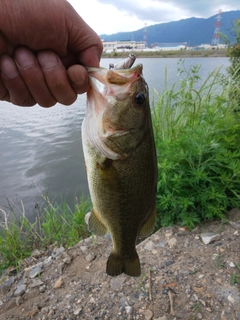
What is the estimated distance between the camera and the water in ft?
20.4

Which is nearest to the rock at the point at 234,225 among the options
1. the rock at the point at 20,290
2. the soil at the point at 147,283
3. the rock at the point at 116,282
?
the soil at the point at 147,283

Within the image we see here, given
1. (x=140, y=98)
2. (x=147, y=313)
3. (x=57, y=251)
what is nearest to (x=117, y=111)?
(x=140, y=98)

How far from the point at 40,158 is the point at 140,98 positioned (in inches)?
278

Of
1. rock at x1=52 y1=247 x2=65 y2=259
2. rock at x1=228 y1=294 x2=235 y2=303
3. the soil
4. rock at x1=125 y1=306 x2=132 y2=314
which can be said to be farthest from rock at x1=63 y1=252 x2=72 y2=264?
rock at x1=228 y1=294 x2=235 y2=303

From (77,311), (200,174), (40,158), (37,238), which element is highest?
(200,174)

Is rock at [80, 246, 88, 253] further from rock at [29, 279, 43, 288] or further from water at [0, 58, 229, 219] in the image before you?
water at [0, 58, 229, 219]

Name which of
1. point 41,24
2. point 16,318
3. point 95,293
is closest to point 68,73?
point 41,24

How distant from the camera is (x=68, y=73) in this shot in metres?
1.56

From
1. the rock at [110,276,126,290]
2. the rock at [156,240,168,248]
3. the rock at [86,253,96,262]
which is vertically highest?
the rock at [156,240,168,248]

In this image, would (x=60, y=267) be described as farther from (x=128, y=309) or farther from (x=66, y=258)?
(x=128, y=309)

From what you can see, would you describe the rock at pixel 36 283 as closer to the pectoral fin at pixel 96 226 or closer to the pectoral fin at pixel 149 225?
the pectoral fin at pixel 96 226

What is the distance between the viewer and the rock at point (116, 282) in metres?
2.68

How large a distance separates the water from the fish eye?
367 centimetres

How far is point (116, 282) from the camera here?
8.97ft
